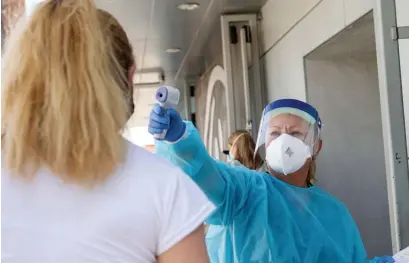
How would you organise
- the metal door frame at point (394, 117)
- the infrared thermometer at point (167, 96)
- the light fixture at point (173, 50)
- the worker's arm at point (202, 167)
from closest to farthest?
1. the infrared thermometer at point (167, 96)
2. the worker's arm at point (202, 167)
3. the metal door frame at point (394, 117)
4. the light fixture at point (173, 50)

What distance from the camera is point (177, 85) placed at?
6.87 meters

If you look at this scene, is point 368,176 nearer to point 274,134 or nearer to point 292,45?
point 292,45

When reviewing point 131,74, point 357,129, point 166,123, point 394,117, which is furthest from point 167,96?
point 357,129

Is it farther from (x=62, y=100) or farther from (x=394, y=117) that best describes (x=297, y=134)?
(x=62, y=100)

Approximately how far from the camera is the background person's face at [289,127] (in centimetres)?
177

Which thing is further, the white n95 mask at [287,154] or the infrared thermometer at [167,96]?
the white n95 mask at [287,154]


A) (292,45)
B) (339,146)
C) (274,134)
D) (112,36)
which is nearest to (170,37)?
(292,45)

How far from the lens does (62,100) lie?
2.60 feet

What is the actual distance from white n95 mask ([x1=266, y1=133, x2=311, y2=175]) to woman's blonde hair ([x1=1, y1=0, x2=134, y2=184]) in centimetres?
94

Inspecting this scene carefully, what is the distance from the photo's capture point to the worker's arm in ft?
4.50

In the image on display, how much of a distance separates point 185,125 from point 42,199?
2.22ft

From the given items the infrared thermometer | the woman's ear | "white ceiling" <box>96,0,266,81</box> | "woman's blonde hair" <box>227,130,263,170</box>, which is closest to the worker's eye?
the infrared thermometer

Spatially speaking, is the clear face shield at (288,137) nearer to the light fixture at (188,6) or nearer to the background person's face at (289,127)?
the background person's face at (289,127)

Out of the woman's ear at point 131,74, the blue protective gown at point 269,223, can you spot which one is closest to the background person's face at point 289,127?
the blue protective gown at point 269,223
